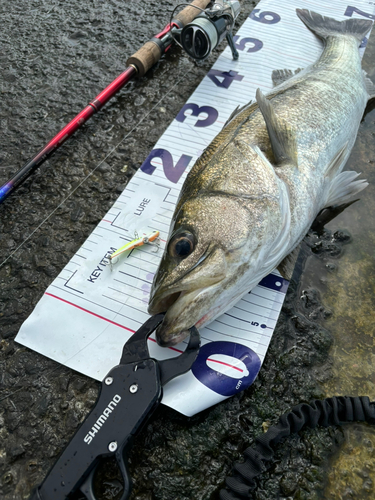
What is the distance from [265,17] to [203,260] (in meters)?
3.16

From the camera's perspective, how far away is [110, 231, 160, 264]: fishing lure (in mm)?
1955

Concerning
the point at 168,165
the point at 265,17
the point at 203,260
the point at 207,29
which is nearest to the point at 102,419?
the point at 203,260

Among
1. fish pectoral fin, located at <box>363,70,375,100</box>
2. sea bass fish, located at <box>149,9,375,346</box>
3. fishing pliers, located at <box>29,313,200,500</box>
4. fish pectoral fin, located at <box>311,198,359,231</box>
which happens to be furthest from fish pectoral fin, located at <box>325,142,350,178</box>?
fishing pliers, located at <box>29,313,200,500</box>

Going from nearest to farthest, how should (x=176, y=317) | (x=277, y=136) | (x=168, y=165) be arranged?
(x=176, y=317), (x=277, y=136), (x=168, y=165)

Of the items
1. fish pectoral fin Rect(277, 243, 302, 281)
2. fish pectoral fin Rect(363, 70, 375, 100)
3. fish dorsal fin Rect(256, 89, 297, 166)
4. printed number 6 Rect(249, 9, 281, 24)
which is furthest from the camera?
printed number 6 Rect(249, 9, 281, 24)

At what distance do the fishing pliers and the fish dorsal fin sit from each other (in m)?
1.02

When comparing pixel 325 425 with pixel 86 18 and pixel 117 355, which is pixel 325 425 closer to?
pixel 117 355

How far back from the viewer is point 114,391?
1339 millimetres

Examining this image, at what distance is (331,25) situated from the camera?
310 centimetres

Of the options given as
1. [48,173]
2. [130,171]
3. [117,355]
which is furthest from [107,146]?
[117,355]

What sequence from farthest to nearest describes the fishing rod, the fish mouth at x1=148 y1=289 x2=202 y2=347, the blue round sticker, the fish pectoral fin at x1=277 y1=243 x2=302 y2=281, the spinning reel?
the spinning reel < the fishing rod < the fish pectoral fin at x1=277 y1=243 x2=302 y2=281 < the blue round sticker < the fish mouth at x1=148 y1=289 x2=202 y2=347

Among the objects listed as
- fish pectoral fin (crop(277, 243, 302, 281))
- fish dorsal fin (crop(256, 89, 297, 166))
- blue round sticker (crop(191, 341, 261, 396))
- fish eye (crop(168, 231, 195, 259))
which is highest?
fish dorsal fin (crop(256, 89, 297, 166))

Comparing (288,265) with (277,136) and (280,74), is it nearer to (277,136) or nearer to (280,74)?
(277,136)

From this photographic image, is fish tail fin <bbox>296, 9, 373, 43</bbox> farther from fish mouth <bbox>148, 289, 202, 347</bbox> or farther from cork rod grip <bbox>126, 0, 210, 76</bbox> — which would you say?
fish mouth <bbox>148, 289, 202, 347</bbox>
